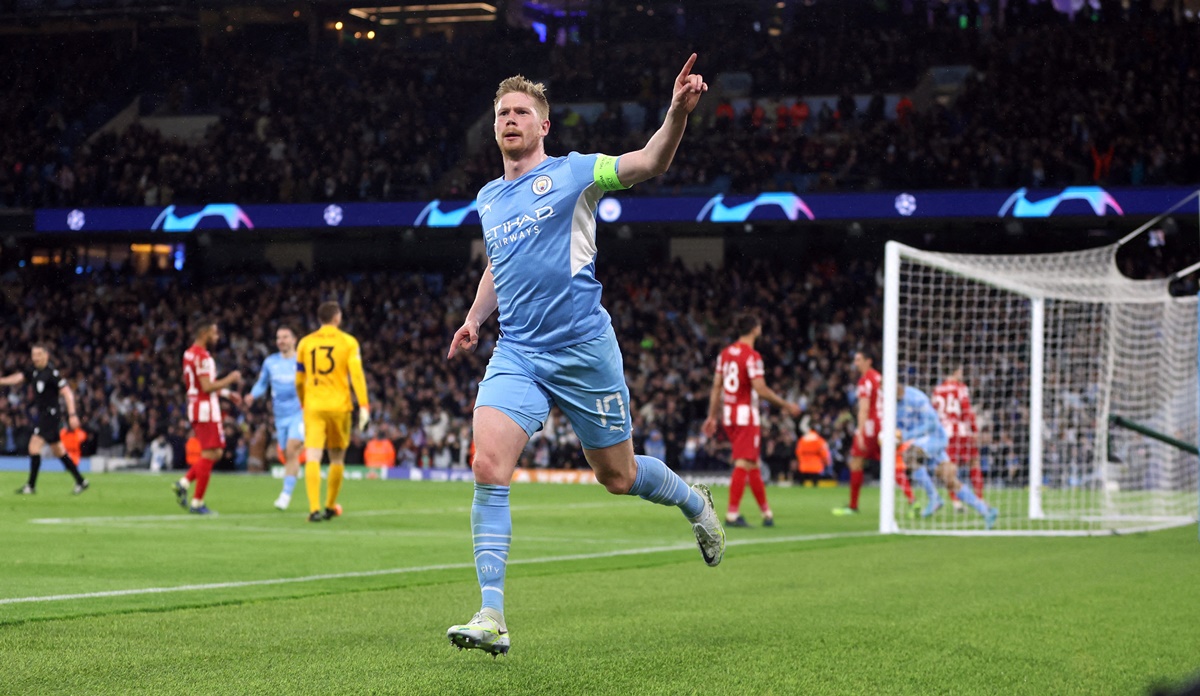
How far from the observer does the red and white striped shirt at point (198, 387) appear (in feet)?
49.6

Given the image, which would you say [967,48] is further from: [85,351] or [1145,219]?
[85,351]

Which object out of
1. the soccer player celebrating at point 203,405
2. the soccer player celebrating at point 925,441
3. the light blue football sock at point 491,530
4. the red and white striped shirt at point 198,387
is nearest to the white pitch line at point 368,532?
the soccer player celebrating at point 203,405

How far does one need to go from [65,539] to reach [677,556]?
5.02m

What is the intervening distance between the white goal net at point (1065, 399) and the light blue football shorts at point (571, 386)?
7.86m

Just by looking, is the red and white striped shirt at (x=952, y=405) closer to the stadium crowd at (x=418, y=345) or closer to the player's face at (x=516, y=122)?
the stadium crowd at (x=418, y=345)

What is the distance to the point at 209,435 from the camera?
1510 centimetres

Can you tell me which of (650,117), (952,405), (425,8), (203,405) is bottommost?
(203,405)

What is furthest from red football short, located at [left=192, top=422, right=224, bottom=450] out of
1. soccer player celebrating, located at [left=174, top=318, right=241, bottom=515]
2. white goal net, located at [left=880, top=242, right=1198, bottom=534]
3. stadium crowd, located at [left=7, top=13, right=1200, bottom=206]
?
stadium crowd, located at [left=7, top=13, right=1200, bottom=206]

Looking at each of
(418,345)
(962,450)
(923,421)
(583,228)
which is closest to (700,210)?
(418,345)

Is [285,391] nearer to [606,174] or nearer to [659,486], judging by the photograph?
[659,486]

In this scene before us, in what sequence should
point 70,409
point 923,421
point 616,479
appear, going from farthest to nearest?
point 70,409 → point 923,421 → point 616,479

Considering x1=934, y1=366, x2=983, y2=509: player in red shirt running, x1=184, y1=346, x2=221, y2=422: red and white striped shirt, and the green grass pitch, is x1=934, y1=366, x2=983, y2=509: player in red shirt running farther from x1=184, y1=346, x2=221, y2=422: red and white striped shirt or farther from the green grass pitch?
x1=184, y1=346, x2=221, y2=422: red and white striped shirt

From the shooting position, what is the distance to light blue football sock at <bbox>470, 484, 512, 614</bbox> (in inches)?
206

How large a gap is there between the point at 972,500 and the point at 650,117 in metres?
21.3
